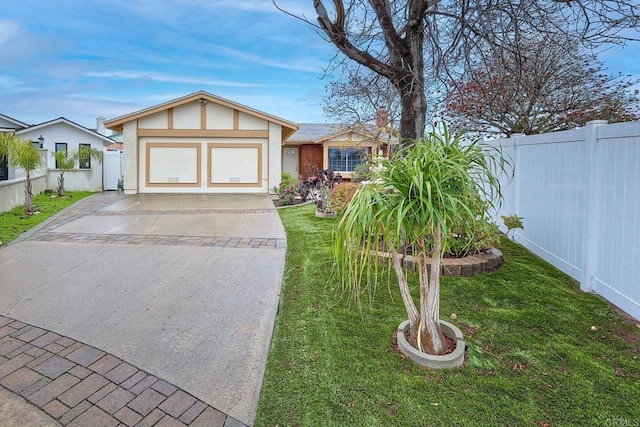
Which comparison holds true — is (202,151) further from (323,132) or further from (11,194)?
(323,132)

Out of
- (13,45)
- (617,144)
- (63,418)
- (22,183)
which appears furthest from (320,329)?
(13,45)

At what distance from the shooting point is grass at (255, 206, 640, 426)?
230cm

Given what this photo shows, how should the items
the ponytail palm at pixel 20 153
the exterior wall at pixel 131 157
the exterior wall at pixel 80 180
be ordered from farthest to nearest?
the exterior wall at pixel 80 180 → the exterior wall at pixel 131 157 → the ponytail palm at pixel 20 153

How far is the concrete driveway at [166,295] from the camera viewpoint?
9.34 ft

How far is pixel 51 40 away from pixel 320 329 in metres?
14.8

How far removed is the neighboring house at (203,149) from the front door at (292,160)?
7.25 metres

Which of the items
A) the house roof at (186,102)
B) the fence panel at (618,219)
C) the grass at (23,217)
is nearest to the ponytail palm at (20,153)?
the grass at (23,217)

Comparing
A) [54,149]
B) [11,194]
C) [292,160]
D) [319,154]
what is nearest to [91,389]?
[11,194]

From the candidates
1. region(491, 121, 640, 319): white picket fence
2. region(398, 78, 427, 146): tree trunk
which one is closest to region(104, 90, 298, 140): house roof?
region(398, 78, 427, 146): tree trunk

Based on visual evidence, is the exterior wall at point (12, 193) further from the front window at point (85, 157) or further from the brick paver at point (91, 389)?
the brick paver at point (91, 389)

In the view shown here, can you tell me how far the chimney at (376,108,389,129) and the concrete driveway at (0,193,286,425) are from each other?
5.57 metres

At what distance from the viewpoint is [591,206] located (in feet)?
13.5

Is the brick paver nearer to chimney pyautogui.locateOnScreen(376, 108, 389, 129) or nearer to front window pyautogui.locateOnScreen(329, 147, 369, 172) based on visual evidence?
chimney pyautogui.locateOnScreen(376, 108, 389, 129)

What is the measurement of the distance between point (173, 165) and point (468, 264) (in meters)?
13.9
